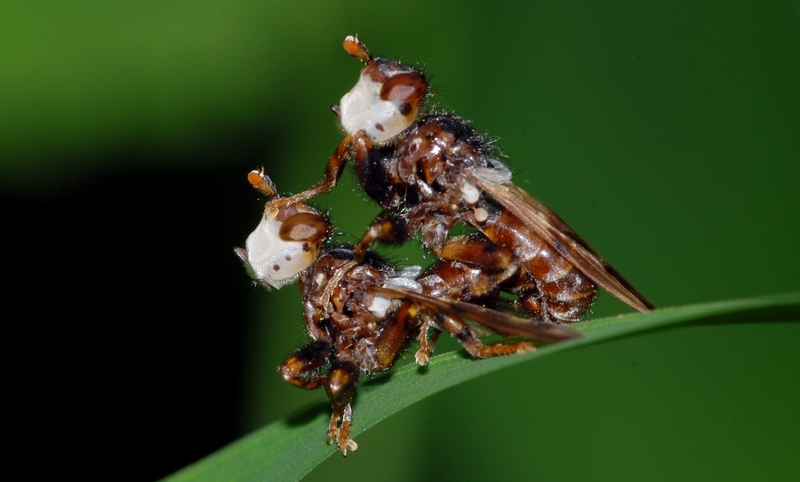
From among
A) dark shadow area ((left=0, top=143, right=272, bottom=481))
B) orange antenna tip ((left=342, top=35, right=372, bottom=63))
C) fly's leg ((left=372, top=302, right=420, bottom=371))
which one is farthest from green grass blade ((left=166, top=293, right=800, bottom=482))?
dark shadow area ((left=0, top=143, right=272, bottom=481))

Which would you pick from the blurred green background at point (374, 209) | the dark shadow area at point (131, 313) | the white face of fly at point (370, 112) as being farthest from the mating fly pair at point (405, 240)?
the dark shadow area at point (131, 313)

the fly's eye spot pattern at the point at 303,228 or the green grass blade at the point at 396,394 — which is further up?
the fly's eye spot pattern at the point at 303,228

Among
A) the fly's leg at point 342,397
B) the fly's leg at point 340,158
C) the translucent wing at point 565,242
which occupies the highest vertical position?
the fly's leg at point 340,158

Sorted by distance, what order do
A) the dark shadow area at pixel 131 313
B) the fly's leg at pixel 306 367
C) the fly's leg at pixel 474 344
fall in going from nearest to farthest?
the fly's leg at pixel 474 344 → the fly's leg at pixel 306 367 → the dark shadow area at pixel 131 313

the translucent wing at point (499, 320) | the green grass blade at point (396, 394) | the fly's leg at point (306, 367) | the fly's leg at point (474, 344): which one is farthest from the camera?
the fly's leg at point (306, 367)

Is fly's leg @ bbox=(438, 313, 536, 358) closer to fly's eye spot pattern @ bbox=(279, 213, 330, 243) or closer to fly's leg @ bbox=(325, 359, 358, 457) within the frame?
fly's leg @ bbox=(325, 359, 358, 457)

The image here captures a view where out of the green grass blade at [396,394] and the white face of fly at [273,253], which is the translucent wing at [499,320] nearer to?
the green grass blade at [396,394]

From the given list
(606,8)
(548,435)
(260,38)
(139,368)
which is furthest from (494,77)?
(139,368)

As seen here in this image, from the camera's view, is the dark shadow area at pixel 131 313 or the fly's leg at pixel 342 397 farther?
the dark shadow area at pixel 131 313
